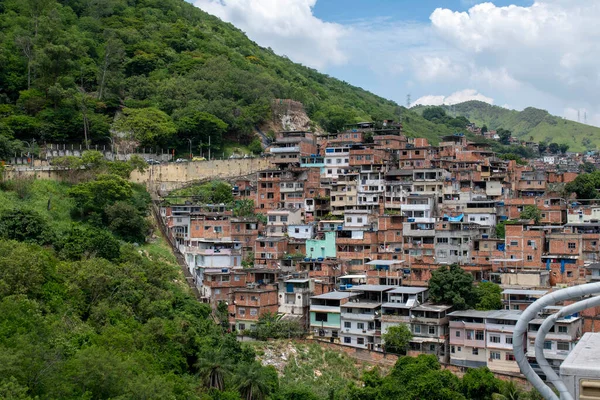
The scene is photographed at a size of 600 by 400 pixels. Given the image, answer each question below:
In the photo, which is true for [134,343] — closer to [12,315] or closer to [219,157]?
[12,315]

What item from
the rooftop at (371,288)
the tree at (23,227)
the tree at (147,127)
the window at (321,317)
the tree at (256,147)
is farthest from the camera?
the tree at (256,147)

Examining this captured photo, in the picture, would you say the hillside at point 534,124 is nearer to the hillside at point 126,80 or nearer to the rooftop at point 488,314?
the hillside at point 126,80

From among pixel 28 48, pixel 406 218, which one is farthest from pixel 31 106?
pixel 406 218

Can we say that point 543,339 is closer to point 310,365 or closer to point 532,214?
point 310,365

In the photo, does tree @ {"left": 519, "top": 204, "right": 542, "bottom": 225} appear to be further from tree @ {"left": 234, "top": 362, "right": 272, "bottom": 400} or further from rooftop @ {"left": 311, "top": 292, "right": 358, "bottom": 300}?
tree @ {"left": 234, "top": 362, "right": 272, "bottom": 400}

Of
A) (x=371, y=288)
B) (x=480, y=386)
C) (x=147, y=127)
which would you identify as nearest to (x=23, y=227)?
(x=371, y=288)

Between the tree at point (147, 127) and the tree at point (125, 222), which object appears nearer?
the tree at point (125, 222)

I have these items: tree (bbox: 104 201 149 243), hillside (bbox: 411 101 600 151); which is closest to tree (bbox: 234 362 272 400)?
tree (bbox: 104 201 149 243)

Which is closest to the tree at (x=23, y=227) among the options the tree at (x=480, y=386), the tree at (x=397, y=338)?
the tree at (x=397, y=338)
